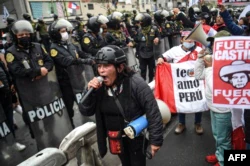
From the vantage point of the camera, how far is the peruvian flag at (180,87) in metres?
4.01

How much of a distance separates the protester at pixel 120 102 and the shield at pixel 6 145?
1.31m

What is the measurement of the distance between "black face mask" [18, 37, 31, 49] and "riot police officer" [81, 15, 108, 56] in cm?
177

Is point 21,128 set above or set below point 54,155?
below

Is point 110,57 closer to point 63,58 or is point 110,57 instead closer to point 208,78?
point 208,78

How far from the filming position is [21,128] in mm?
5117

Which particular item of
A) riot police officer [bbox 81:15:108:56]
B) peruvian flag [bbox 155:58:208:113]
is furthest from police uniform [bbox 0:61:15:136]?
peruvian flag [bbox 155:58:208:113]

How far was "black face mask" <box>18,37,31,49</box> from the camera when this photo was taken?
3.45m

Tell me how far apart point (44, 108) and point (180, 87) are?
89.7 inches

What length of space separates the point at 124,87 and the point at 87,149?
136 centimetres

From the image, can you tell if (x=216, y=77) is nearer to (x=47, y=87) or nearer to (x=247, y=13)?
(x=47, y=87)

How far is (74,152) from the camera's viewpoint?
3.02 meters

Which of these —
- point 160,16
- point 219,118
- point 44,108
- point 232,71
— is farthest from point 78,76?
point 160,16

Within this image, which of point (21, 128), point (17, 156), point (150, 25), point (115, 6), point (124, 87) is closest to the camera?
point (124, 87)

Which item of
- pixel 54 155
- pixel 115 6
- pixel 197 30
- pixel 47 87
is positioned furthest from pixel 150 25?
pixel 115 6
